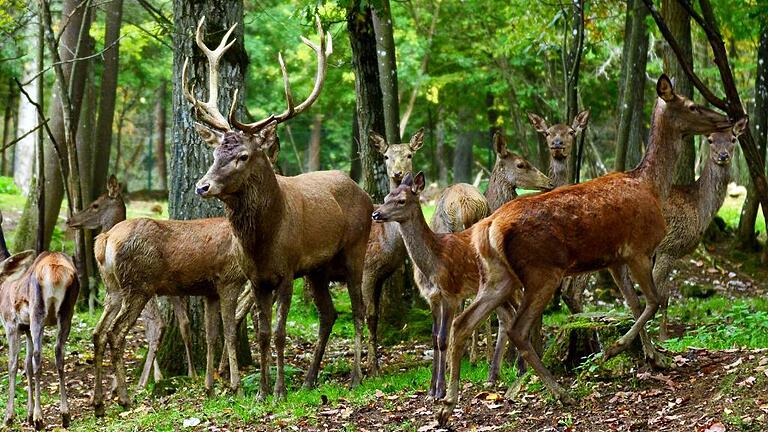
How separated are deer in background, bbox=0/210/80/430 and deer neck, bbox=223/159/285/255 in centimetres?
178

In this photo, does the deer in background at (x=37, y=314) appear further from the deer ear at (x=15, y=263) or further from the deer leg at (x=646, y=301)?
the deer leg at (x=646, y=301)

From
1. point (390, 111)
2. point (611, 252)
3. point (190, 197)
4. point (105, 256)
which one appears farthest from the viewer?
point (390, 111)

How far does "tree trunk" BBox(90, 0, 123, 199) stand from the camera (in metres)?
17.0

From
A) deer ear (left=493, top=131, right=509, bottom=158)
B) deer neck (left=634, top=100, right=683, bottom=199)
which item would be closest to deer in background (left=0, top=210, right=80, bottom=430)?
deer ear (left=493, top=131, right=509, bottom=158)

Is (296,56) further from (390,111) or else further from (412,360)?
(412,360)

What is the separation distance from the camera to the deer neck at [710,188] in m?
11.5

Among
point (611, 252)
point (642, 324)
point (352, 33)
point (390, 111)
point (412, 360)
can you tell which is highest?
point (352, 33)

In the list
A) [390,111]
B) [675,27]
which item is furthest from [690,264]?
[390,111]

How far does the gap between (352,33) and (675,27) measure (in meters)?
4.65

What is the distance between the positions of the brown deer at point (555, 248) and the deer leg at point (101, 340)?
3579mm

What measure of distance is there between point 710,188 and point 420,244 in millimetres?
4212

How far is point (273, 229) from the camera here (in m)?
9.36

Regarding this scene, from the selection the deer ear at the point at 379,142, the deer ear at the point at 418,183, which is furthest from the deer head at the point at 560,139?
the deer ear at the point at 418,183

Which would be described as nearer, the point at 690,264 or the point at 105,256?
the point at 105,256
